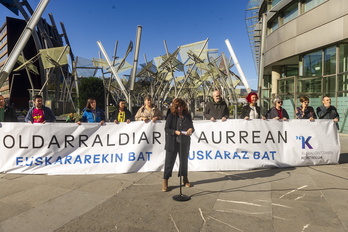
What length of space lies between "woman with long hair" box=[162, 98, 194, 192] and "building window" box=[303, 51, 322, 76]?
547 inches

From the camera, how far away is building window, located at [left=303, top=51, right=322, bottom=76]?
15531mm

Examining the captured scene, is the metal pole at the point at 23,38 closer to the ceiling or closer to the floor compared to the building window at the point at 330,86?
closer to the ceiling

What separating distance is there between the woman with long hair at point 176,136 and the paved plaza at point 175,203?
1.29ft

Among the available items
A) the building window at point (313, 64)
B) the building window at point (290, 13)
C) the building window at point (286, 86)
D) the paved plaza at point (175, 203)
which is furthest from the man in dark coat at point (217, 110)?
the building window at point (290, 13)

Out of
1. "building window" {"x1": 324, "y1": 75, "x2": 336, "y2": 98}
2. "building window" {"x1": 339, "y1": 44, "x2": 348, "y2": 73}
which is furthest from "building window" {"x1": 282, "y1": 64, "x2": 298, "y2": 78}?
"building window" {"x1": 339, "y1": 44, "x2": 348, "y2": 73}

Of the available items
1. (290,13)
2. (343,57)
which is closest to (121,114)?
(343,57)

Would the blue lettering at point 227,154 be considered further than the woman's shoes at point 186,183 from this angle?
Yes

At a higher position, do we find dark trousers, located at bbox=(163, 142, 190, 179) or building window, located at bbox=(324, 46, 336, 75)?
A: building window, located at bbox=(324, 46, 336, 75)

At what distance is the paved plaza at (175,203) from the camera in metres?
3.25

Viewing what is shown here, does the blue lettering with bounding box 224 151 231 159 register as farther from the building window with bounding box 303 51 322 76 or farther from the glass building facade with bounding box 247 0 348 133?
the building window with bounding box 303 51 322 76

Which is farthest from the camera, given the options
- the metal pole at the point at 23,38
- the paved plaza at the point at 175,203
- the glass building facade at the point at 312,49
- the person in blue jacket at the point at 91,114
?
the glass building facade at the point at 312,49

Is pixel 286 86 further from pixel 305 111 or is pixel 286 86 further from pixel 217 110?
pixel 217 110

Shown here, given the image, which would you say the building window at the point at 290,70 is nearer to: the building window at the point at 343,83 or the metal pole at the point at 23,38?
the building window at the point at 343,83

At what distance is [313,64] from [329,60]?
1.56m
